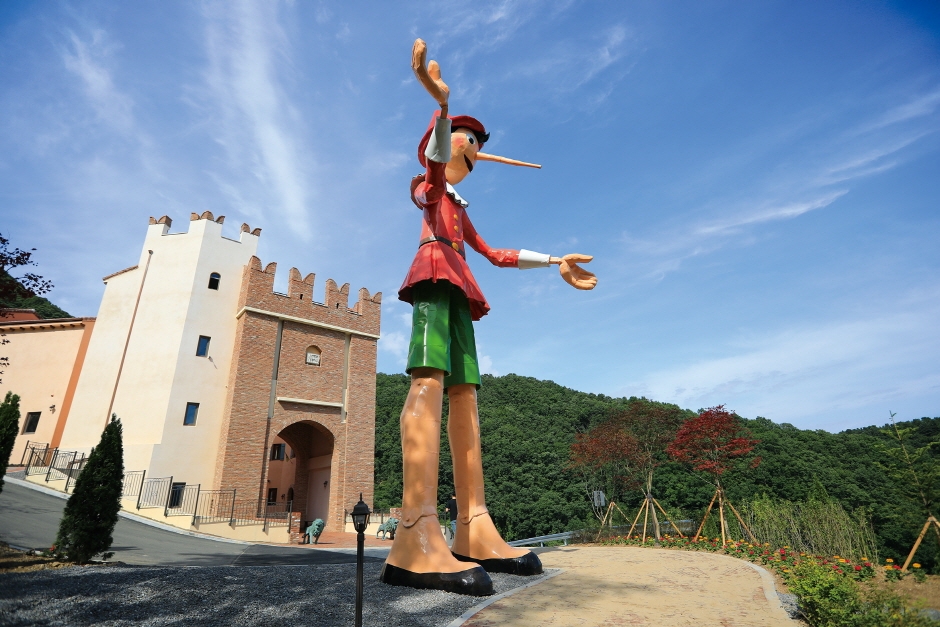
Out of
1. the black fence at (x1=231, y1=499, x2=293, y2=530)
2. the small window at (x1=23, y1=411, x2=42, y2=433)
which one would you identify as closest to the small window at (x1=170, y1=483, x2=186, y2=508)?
the black fence at (x1=231, y1=499, x2=293, y2=530)

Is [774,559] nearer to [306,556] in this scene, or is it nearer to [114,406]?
[306,556]

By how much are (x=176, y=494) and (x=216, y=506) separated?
1.38m

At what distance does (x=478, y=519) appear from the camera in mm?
5531

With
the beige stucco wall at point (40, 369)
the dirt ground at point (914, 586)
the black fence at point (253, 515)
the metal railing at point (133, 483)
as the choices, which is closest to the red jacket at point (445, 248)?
the dirt ground at point (914, 586)

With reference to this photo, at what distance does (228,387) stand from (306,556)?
342 inches

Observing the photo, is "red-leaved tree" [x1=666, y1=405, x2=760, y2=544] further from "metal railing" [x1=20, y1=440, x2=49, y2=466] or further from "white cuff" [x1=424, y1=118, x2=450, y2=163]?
"metal railing" [x1=20, y1=440, x2=49, y2=466]

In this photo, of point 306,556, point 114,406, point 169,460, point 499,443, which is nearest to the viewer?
point 306,556

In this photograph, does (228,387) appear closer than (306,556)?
No

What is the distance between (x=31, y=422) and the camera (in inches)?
703

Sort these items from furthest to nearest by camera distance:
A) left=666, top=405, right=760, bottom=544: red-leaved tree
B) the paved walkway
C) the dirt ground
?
1. left=666, top=405, right=760, bottom=544: red-leaved tree
2. the dirt ground
3. the paved walkway

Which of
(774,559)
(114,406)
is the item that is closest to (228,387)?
(114,406)

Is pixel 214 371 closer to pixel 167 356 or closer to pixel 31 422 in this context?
pixel 167 356

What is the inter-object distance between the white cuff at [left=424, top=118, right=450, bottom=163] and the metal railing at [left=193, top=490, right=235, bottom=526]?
1377cm

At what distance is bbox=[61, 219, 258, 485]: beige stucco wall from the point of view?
15570mm
